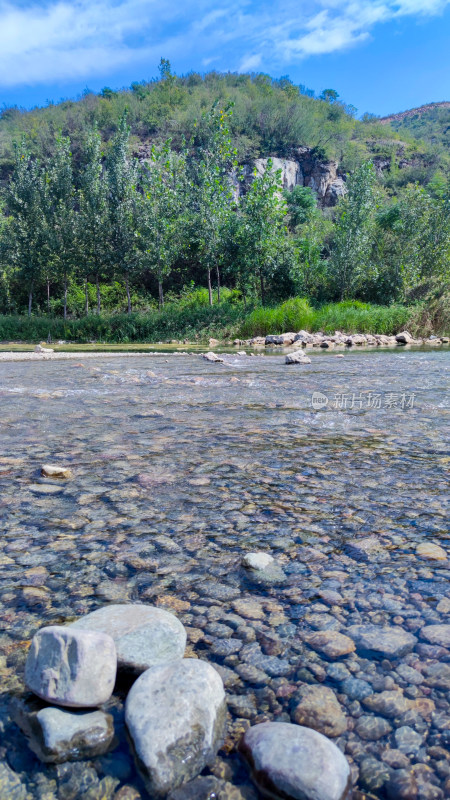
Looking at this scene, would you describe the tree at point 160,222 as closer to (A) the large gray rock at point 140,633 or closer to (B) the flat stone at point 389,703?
(A) the large gray rock at point 140,633

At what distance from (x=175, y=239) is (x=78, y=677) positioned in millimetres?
31751

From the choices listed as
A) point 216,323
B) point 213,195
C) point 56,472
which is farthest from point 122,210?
point 56,472

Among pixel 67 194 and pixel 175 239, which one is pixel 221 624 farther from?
pixel 67 194

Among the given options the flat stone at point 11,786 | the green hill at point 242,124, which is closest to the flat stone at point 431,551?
the flat stone at point 11,786

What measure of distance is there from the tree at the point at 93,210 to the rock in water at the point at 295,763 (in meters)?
33.2

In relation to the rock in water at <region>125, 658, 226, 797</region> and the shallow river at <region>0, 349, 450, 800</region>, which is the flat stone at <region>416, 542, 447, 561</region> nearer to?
the shallow river at <region>0, 349, 450, 800</region>

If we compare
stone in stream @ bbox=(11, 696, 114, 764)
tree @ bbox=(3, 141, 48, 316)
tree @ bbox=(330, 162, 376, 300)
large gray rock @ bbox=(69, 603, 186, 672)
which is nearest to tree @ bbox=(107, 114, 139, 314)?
tree @ bbox=(3, 141, 48, 316)

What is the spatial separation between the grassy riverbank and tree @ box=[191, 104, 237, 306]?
7.66ft

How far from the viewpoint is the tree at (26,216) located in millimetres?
32562

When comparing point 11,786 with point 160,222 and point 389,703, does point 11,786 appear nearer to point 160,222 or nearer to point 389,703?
point 389,703

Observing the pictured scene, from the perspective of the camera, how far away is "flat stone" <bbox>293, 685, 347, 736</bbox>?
1275 mm

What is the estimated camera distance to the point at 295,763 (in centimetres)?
109

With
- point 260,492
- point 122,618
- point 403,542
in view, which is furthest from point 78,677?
point 260,492

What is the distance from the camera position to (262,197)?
2814 cm
